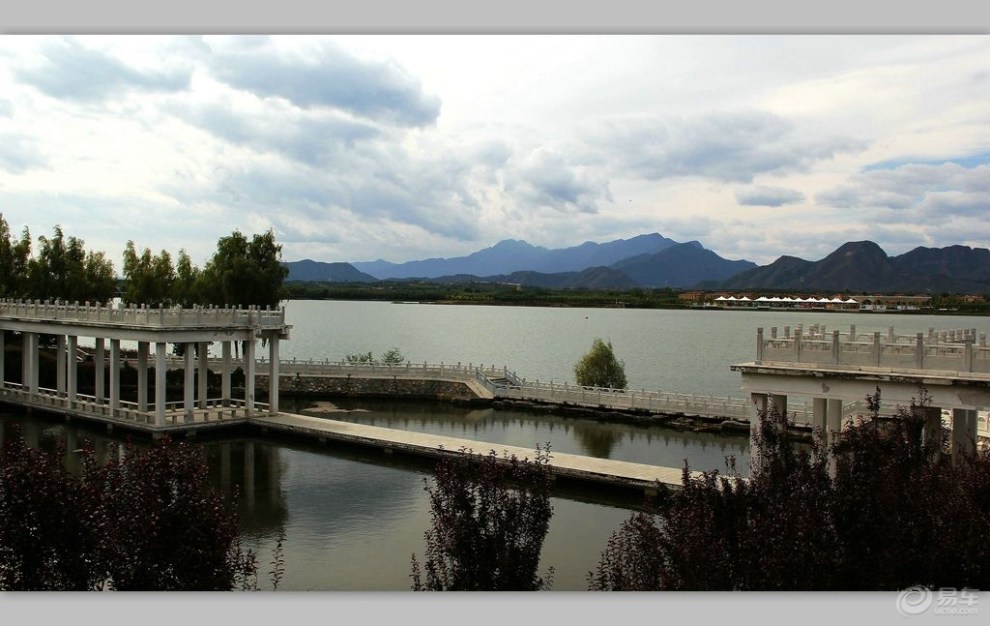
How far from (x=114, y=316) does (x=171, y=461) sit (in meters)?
20.7

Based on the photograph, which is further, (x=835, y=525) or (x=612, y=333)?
(x=612, y=333)

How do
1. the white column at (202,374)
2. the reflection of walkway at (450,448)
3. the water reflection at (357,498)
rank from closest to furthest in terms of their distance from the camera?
1. the water reflection at (357,498)
2. the reflection of walkway at (450,448)
3. the white column at (202,374)

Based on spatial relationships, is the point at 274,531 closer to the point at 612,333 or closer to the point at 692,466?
the point at 692,466

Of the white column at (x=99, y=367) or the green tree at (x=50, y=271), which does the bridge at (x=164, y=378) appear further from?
the green tree at (x=50, y=271)

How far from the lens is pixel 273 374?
3266 cm

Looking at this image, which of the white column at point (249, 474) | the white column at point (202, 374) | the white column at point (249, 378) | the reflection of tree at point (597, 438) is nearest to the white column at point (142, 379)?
the white column at point (202, 374)

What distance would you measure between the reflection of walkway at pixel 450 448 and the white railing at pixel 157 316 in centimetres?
379

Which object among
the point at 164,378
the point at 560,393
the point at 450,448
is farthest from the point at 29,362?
the point at 560,393

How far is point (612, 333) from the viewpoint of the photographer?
108m

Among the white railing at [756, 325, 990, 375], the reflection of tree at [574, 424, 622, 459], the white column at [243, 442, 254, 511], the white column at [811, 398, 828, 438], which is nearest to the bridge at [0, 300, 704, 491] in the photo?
the white column at [243, 442, 254, 511]

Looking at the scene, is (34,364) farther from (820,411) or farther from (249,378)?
(820,411)

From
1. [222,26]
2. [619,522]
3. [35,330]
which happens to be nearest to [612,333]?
[35,330]

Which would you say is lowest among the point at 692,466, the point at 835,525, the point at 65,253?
the point at 692,466

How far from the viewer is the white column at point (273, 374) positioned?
32.1m
